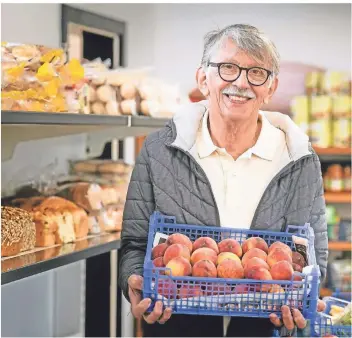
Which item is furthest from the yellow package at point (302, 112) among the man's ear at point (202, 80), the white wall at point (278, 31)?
the man's ear at point (202, 80)

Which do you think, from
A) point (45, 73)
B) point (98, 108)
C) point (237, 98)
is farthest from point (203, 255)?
point (98, 108)

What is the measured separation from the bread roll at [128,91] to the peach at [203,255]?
5.16 ft

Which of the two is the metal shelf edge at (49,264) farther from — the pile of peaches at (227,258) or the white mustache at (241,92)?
the white mustache at (241,92)

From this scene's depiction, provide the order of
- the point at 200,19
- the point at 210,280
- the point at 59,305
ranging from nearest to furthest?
the point at 210,280 → the point at 59,305 → the point at 200,19

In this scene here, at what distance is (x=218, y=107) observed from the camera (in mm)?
2457

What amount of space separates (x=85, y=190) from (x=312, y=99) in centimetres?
243

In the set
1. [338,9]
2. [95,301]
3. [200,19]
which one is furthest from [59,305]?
[338,9]

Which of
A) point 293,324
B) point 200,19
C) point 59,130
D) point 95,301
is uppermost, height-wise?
point 200,19

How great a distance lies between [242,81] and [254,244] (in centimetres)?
50

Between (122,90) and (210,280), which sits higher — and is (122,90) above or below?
above

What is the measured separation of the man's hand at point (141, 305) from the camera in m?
2.21

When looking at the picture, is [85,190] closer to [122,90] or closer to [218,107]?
[122,90]

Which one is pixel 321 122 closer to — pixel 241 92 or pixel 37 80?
pixel 37 80

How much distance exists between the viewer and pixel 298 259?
2348 mm
